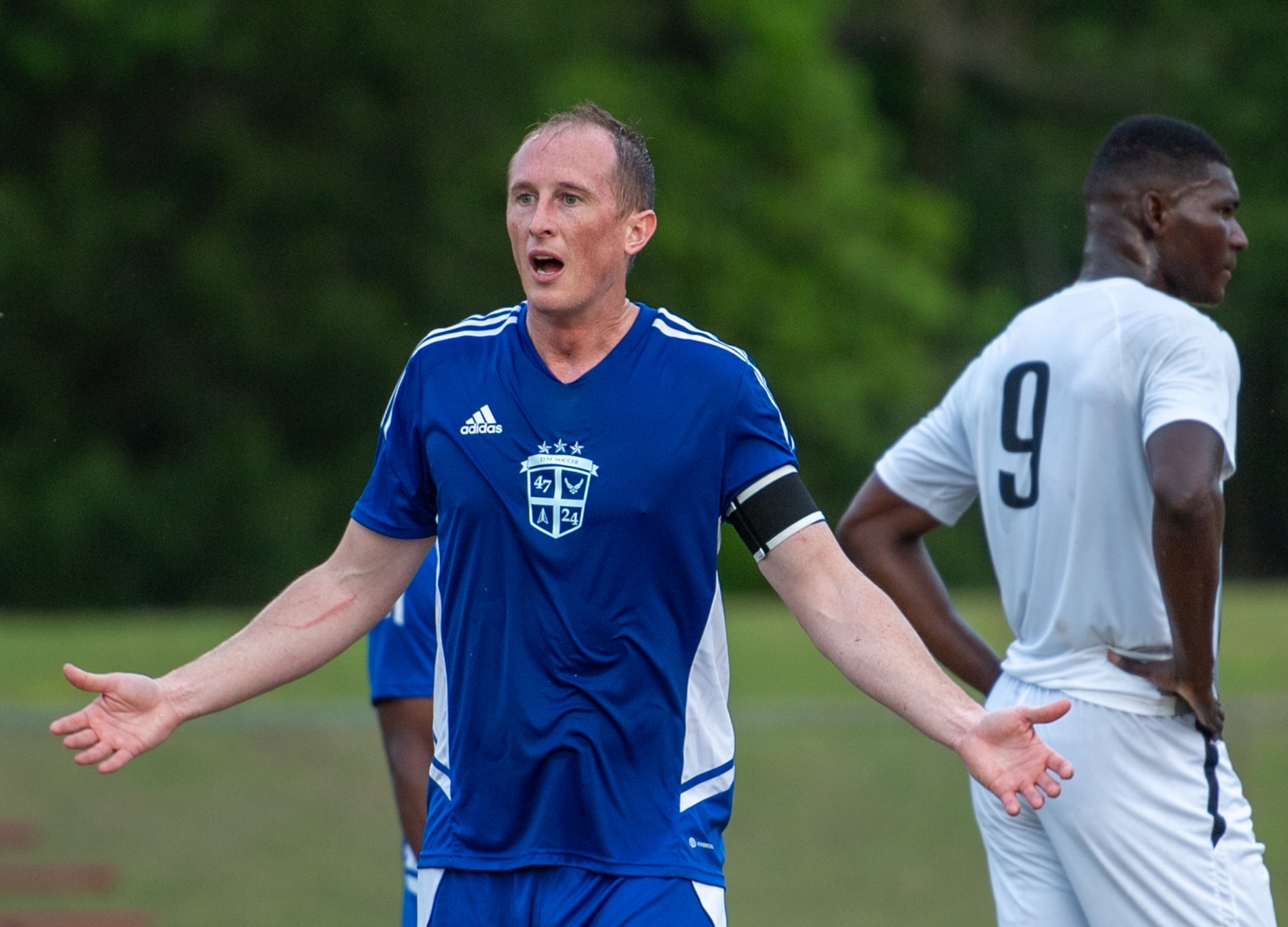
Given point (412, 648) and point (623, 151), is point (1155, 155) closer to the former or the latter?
point (623, 151)

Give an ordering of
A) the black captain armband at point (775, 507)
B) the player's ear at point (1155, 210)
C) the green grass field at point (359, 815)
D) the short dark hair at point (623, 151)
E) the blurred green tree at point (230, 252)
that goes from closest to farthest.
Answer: the black captain armband at point (775, 507), the short dark hair at point (623, 151), the player's ear at point (1155, 210), the green grass field at point (359, 815), the blurred green tree at point (230, 252)

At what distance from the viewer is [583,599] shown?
3535mm

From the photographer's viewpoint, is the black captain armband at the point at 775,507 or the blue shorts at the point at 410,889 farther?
the blue shorts at the point at 410,889

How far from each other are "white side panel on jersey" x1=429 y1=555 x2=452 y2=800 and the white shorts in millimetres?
1426

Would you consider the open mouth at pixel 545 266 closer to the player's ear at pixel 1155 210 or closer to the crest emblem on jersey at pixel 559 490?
the crest emblem on jersey at pixel 559 490

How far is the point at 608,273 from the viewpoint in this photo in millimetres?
3646

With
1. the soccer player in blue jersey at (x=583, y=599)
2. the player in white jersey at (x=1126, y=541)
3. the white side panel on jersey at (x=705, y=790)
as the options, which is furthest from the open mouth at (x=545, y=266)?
the player in white jersey at (x=1126, y=541)

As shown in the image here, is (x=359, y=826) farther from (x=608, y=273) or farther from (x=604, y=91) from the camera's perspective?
(x=604, y=91)

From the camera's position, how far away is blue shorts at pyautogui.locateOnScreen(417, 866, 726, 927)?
11.4 feet

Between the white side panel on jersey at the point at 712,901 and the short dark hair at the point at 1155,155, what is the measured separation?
1988 mm

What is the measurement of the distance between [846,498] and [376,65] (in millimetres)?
11015

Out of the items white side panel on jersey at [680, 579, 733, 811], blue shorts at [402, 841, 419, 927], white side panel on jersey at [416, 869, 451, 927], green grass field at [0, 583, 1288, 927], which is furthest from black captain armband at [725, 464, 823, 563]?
green grass field at [0, 583, 1288, 927]

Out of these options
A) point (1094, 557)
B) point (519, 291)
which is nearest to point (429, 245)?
point (519, 291)

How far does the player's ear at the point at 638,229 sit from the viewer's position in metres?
3.71
